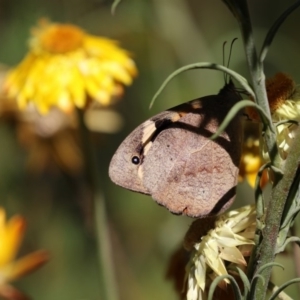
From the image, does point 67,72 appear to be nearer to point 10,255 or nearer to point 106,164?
point 10,255

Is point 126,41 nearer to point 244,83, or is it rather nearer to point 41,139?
point 41,139

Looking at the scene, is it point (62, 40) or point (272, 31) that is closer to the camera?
point (272, 31)

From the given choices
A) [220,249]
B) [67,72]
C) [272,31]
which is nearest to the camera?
[272,31]

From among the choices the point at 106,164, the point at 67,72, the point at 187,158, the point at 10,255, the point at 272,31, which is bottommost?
the point at 106,164

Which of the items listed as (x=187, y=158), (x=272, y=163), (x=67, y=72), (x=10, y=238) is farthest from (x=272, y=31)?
(x=67, y=72)

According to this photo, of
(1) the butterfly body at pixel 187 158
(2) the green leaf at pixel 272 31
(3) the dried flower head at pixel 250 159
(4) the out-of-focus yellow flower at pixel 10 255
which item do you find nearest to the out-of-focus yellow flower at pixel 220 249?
(1) the butterfly body at pixel 187 158

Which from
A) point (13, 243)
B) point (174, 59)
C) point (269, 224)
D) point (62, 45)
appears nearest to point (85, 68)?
point (62, 45)

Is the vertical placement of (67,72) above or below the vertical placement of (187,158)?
below
